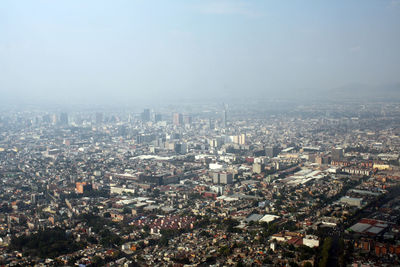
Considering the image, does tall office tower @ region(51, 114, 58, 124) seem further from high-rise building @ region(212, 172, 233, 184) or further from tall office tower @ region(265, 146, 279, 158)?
high-rise building @ region(212, 172, 233, 184)

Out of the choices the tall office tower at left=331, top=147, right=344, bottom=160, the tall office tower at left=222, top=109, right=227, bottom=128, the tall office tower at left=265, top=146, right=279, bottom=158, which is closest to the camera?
the tall office tower at left=331, top=147, right=344, bottom=160

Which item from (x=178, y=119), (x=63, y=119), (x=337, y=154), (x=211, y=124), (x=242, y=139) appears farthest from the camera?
(x=63, y=119)

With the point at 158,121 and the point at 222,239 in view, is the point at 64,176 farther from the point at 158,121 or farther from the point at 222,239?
the point at 158,121

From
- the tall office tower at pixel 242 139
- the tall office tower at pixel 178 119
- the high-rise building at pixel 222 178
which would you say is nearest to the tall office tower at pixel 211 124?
the tall office tower at pixel 178 119

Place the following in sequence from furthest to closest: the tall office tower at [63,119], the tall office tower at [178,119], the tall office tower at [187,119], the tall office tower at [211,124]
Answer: the tall office tower at [63,119] < the tall office tower at [178,119] < the tall office tower at [187,119] < the tall office tower at [211,124]

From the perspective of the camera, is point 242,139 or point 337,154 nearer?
point 337,154

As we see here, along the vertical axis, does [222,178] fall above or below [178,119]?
below

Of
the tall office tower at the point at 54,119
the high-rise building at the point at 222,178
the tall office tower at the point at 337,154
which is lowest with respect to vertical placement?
the high-rise building at the point at 222,178

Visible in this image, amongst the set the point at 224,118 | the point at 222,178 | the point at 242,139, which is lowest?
the point at 222,178

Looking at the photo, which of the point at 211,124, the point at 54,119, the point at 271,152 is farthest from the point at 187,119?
the point at 271,152

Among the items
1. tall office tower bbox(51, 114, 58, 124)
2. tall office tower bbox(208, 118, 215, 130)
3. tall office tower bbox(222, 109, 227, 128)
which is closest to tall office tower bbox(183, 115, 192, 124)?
tall office tower bbox(208, 118, 215, 130)

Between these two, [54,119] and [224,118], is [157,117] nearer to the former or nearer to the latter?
[224,118]

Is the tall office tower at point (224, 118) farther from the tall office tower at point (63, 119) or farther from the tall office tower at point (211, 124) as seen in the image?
the tall office tower at point (63, 119)
